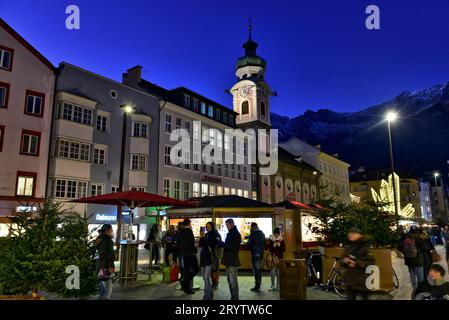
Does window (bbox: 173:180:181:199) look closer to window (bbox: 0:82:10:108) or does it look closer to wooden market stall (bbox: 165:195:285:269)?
wooden market stall (bbox: 165:195:285:269)

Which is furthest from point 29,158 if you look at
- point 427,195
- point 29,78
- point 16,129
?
point 427,195

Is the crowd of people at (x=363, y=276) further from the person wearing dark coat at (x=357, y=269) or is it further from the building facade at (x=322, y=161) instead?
the building facade at (x=322, y=161)

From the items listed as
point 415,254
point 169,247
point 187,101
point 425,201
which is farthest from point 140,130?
point 425,201

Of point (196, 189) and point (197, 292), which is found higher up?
point (196, 189)

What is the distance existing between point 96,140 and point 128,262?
17.5 metres

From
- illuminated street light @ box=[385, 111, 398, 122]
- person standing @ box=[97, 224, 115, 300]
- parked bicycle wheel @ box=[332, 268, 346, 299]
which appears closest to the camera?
person standing @ box=[97, 224, 115, 300]

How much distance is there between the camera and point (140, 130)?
31.8m

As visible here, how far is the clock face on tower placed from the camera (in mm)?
51938

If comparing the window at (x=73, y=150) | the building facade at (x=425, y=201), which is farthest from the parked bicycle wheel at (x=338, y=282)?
the building facade at (x=425, y=201)

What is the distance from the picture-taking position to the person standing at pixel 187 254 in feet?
35.4

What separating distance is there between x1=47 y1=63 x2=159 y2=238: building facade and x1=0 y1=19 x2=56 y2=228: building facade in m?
0.71

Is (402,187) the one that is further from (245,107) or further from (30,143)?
(30,143)

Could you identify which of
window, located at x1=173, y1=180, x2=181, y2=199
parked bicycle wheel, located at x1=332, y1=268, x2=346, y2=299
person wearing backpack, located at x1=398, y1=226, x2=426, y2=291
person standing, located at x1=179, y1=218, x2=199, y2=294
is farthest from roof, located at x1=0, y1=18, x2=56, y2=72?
person wearing backpack, located at x1=398, y1=226, x2=426, y2=291

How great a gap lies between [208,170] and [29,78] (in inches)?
756
